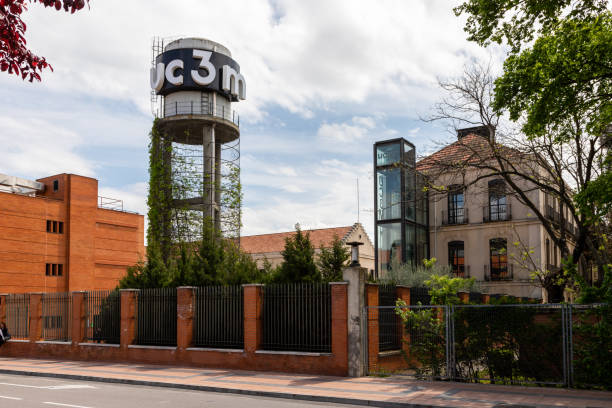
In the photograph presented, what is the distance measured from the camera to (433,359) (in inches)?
603

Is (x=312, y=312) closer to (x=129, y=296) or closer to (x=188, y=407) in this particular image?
(x=188, y=407)

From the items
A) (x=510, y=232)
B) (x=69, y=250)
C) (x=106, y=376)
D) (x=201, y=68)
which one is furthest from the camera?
(x=69, y=250)

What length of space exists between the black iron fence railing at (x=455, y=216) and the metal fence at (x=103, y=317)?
72.0 ft

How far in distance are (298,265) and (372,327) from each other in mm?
3644

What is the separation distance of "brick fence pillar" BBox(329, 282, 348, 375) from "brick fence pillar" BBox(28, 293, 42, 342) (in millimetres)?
15133

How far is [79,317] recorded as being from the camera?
76.2 ft

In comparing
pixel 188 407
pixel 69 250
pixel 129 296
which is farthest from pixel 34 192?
pixel 188 407

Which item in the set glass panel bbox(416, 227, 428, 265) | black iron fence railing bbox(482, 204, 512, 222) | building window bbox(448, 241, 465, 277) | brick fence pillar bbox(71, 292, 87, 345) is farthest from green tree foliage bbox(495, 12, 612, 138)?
building window bbox(448, 241, 465, 277)

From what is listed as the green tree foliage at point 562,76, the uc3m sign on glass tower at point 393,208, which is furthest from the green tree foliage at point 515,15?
the uc3m sign on glass tower at point 393,208

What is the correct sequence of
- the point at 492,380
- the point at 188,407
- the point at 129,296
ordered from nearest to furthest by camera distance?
the point at 188,407 < the point at 492,380 < the point at 129,296

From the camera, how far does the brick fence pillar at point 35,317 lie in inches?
973

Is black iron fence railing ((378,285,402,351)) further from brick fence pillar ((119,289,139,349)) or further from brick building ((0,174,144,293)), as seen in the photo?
brick building ((0,174,144,293))

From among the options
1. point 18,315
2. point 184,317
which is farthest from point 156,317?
point 18,315

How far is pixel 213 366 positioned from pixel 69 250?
3493 centimetres
